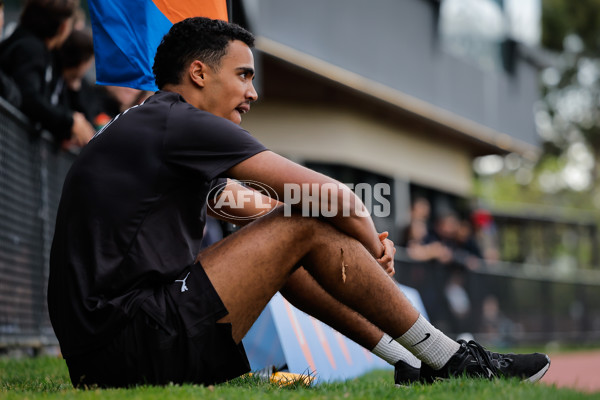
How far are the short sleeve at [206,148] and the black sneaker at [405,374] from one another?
4.78ft

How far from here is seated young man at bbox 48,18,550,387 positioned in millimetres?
3693

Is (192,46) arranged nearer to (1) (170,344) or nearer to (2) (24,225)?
(1) (170,344)

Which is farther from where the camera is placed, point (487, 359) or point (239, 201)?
point (239, 201)

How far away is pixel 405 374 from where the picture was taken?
177 inches

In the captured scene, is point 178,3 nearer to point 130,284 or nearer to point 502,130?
point 130,284

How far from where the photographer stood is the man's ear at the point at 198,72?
419 centimetres

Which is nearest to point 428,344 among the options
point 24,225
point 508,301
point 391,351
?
point 391,351

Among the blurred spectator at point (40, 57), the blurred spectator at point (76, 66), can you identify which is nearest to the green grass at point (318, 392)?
the blurred spectator at point (40, 57)

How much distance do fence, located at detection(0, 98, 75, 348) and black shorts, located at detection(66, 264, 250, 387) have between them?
3.11m

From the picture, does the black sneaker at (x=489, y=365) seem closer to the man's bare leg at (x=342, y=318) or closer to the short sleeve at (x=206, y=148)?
the man's bare leg at (x=342, y=318)

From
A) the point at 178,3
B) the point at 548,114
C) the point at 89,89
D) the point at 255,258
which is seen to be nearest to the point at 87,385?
the point at 255,258

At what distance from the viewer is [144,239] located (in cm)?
373

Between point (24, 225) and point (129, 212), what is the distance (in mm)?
3891

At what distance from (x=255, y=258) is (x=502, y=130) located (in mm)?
18793
